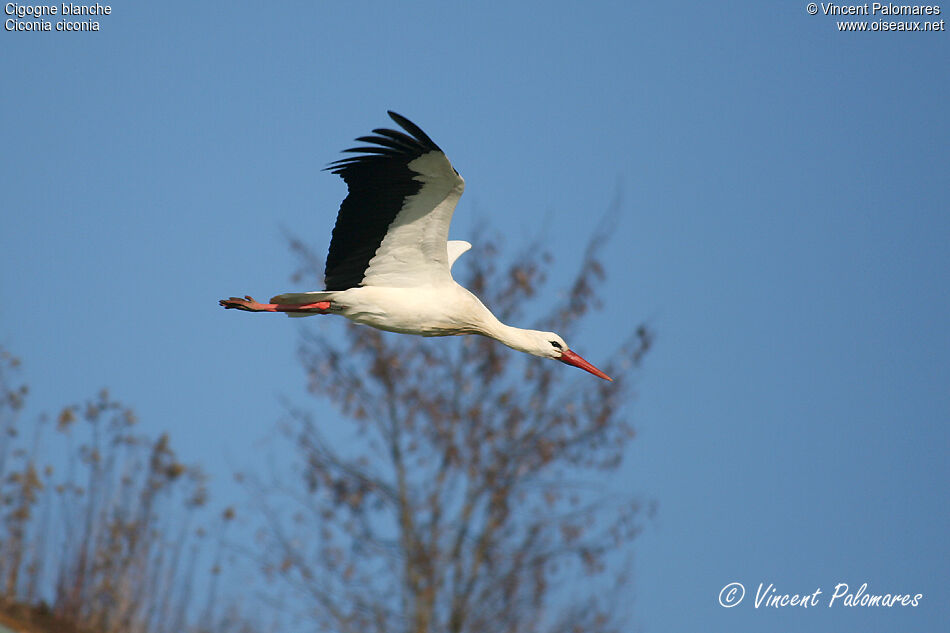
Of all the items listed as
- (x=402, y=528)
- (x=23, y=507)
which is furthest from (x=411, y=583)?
(x=23, y=507)

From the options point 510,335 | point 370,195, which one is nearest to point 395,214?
point 370,195

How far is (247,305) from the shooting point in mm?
7309

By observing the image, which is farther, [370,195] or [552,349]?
[552,349]

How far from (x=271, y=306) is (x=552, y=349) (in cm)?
173

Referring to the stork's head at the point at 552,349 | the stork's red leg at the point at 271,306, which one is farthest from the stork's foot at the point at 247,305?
the stork's head at the point at 552,349

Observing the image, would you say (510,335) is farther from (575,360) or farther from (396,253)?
(396,253)

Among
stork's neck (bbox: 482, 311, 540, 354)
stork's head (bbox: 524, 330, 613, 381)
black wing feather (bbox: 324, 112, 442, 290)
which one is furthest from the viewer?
stork's head (bbox: 524, 330, 613, 381)

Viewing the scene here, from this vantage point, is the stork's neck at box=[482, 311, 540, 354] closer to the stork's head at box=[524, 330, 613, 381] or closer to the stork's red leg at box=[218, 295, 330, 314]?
the stork's head at box=[524, 330, 613, 381]

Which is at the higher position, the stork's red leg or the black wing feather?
the black wing feather

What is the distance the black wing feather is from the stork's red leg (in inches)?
11.9

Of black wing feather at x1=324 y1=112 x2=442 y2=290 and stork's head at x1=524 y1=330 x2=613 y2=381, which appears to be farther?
A: stork's head at x1=524 y1=330 x2=613 y2=381

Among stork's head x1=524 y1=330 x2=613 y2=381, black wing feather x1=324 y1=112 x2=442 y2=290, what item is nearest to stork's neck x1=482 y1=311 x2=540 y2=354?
stork's head x1=524 y1=330 x2=613 y2=381

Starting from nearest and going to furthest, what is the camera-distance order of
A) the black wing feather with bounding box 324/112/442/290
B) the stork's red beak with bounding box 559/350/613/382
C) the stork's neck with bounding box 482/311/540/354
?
the black wing feather with bounding box 324/112/442/290 → the stork's neck with bounding box 482/311/540/354 → the stork's red beak with bounding box 559/350/613/382

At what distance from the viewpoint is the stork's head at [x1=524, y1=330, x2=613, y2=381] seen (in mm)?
7672
